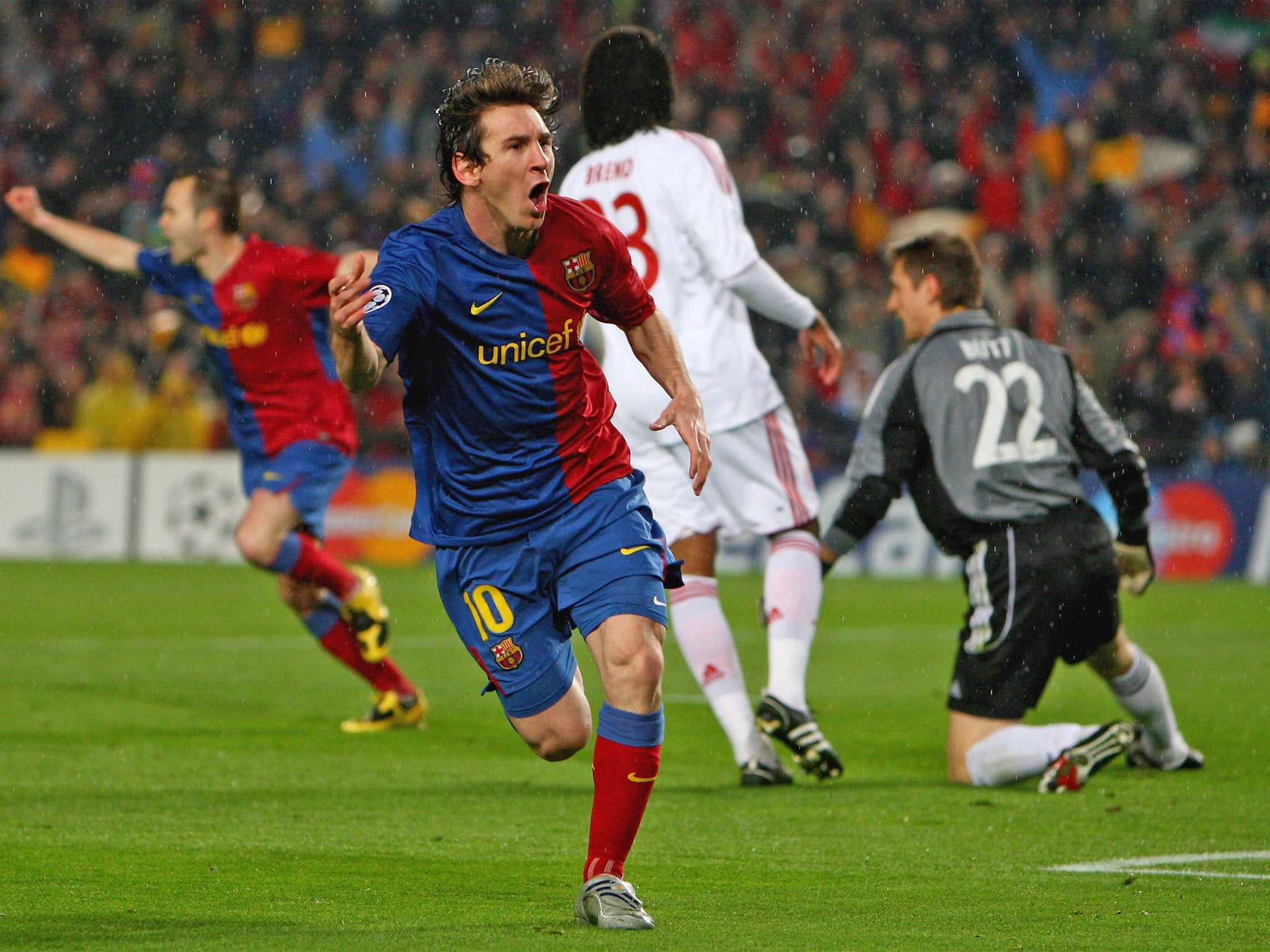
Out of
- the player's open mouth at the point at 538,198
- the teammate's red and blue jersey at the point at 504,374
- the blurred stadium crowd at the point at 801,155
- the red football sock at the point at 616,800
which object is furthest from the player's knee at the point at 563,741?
the blurred stadium crowd at the point at 801,155

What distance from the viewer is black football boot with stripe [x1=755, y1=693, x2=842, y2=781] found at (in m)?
6.17

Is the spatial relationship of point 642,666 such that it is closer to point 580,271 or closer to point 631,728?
point 631,728

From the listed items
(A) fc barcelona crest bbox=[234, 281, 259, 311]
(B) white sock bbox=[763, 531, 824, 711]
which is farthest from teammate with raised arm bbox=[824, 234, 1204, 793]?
(A) fc barcelona crest bbox=[234, 281, 259, 311]

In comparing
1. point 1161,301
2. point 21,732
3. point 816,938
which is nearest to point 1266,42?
point 1161,301

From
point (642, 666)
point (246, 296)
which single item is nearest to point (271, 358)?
point (246, 296)

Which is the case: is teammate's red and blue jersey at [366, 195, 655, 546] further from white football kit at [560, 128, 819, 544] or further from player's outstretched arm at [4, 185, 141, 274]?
player's outstretched arm at [4, 185, 141, 274]

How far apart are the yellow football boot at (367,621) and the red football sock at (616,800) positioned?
3728 millimetres

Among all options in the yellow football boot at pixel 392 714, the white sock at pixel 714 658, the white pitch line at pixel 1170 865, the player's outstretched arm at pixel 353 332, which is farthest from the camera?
the yellow football boot at pixel 392 714

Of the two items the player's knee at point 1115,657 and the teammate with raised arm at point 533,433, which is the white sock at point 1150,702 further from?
the teammate with raised arm at point 533,433

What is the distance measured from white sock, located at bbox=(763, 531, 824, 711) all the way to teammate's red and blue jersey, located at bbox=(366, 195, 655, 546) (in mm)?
2058

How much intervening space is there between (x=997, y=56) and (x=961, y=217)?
2.24 metres

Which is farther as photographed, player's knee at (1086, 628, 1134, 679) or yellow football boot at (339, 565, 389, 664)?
yellow football boot at (339, 565, 389, 664)

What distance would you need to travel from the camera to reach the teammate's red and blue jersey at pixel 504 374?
4.24m

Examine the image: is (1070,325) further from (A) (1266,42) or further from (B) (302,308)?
(B) (302,308)
